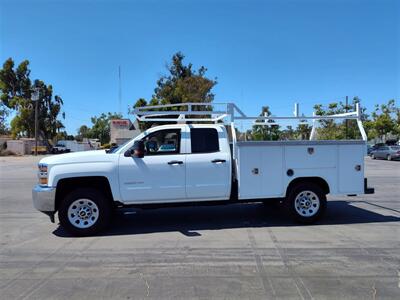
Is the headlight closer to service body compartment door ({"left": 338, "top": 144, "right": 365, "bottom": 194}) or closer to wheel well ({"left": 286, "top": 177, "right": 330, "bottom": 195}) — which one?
wheel well ({"left": 286, "top": 177, "right": 330, "bottom": 195})

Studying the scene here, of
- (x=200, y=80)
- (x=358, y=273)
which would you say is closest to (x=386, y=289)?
(x=358, y=273)

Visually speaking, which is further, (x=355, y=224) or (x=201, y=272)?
(x=355, y=224)

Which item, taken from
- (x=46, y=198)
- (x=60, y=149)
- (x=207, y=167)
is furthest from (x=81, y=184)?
(x=60, y=149)

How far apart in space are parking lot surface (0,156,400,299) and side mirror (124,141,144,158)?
1.46 m

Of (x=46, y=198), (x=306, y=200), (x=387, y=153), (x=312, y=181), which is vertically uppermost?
(x=387, y=153)

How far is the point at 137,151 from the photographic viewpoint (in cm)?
761

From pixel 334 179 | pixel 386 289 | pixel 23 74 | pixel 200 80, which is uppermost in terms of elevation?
pixel 23 74

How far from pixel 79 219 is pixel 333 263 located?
4443 millimetres

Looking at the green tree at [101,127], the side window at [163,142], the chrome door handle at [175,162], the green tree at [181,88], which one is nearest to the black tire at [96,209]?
the side window at [163,142]

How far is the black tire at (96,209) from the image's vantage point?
750 centimetres

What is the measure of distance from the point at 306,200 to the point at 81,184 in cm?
443

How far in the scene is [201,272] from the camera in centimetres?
548

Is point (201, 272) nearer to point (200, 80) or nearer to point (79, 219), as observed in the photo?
point (79, 219)

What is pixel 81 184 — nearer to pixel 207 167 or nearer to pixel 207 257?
pixel 207 167
